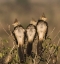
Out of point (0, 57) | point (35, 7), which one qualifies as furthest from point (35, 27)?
point (35, 7)

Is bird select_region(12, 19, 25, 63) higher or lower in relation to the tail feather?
higher

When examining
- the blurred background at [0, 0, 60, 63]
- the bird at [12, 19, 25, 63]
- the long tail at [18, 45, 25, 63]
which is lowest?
the long tail at [18, 45, 25, 63]

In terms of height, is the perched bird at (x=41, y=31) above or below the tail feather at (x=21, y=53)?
above

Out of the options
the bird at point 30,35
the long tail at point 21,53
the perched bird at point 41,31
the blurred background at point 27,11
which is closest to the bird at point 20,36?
the long tail at point 21,53

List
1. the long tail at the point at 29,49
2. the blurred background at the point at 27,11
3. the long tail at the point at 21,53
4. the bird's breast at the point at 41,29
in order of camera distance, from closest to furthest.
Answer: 1. the long tail at the point at 21,53
2. the long tail at the point at 29,49
3. the bird's breast at the point at 41,29
4. the blurred background at the point at 27,11

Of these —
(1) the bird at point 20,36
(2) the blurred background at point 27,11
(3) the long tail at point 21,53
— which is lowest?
(3) the long tail at point 21,53

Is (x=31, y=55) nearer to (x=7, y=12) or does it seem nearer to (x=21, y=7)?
(x=7, y=12)

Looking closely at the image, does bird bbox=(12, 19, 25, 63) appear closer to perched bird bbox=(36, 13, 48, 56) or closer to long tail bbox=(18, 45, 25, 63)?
long tail bbox=(18, 45, 25, 63)

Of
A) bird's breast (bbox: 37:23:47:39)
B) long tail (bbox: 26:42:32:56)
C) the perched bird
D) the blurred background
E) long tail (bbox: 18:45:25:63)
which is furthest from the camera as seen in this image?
the blurred background

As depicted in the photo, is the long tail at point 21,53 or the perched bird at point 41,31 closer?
the long tail at point 21,53

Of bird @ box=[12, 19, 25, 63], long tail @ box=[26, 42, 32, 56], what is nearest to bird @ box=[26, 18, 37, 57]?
long tail @ box=[26, 42, 32, 56]

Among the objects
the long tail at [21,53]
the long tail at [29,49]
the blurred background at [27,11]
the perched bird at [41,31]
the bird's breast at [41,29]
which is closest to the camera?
the long tail at [21,53]

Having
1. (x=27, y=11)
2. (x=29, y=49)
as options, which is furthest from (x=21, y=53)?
(x=27, y=11)

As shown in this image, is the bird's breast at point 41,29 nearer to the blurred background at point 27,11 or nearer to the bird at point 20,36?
the bird at point 20,36
